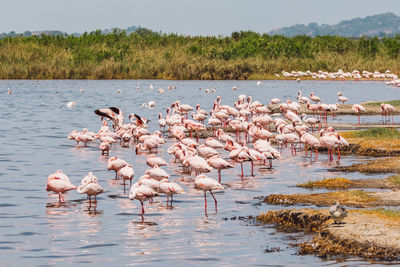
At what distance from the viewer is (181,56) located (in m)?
72.6

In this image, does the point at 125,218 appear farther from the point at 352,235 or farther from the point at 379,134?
the point at 379,134

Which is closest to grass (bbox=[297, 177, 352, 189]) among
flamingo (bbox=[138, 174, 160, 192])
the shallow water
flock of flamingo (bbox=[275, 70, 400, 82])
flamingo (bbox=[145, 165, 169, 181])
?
the shallow water

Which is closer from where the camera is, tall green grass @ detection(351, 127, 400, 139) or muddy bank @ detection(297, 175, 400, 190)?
muddy bank @ detection(297, 175, 400, 190)

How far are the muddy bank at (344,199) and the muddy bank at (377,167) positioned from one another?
3584 millimetres

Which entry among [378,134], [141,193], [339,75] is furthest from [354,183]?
[339,75]

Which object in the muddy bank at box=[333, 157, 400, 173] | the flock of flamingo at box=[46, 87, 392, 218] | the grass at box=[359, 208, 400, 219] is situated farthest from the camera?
the muddy bank at box=[333, 157, 400, 173]

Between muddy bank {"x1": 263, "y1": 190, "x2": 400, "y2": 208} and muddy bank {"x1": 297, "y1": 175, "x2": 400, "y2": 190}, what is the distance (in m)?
1.18

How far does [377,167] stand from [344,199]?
4610mm

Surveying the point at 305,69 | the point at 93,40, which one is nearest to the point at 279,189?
the point at 305,69

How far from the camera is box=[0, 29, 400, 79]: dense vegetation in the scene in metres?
67.7

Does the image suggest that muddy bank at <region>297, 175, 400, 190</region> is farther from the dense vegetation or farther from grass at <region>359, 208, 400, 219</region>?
the dense vegetation

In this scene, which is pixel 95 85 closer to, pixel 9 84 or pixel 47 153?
pixel 9 84

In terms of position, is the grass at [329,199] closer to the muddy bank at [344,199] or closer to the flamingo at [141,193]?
the muddy bank at [344,199]

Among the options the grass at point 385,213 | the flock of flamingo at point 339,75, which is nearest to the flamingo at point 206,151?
the grass at point 385,213
